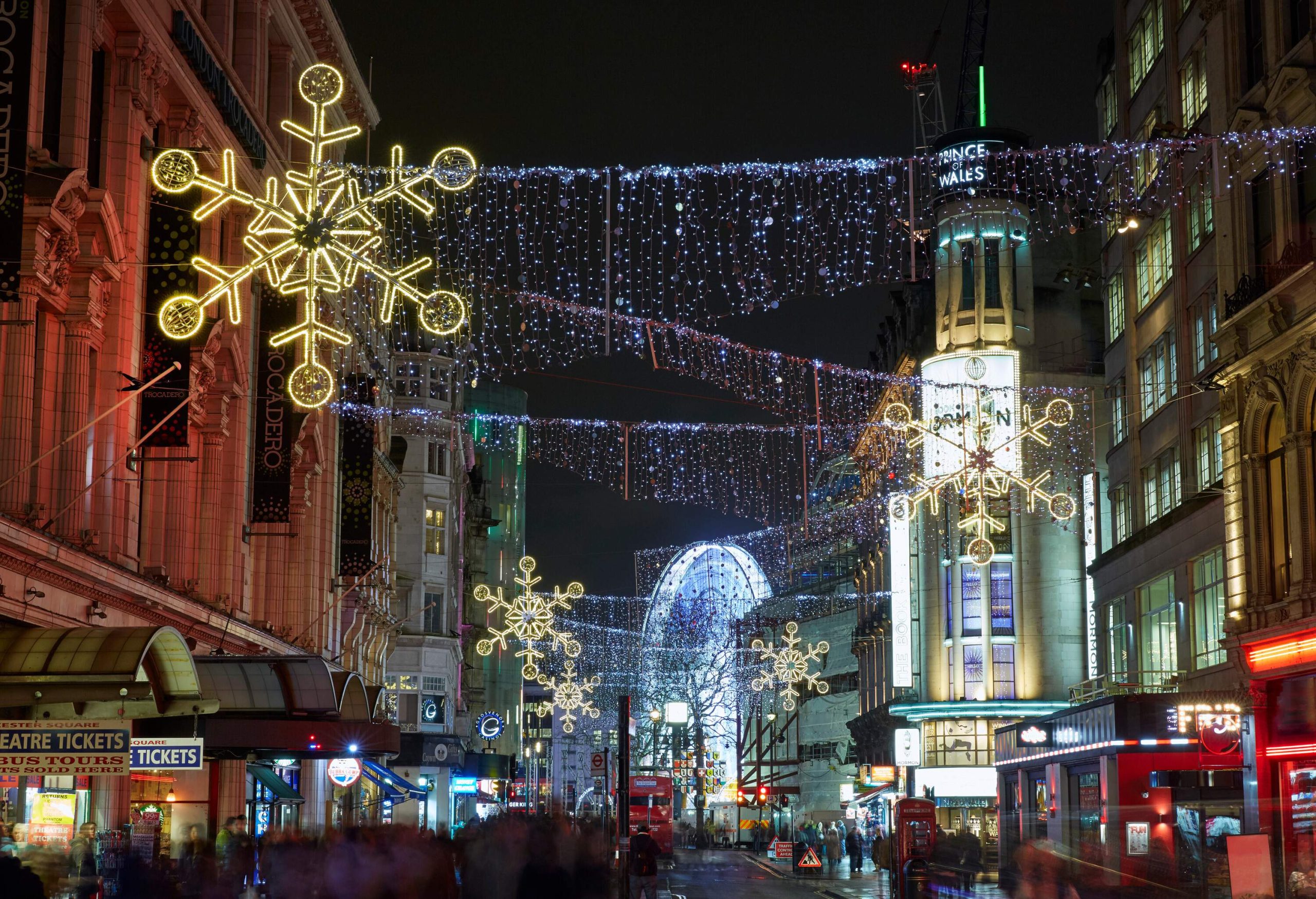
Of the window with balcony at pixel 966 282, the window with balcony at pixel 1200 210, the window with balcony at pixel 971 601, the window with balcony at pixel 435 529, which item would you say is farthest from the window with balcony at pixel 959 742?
the window with balcony at pixel 1200 210

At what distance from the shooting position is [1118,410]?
4728cm

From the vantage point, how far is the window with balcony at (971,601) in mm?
68000

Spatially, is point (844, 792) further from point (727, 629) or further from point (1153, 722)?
point (1153, 722)

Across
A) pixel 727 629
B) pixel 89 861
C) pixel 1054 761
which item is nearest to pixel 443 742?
pixel 1054 761

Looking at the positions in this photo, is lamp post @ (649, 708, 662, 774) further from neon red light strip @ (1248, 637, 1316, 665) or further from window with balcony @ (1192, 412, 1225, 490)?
neon red light strip @ (1248, 637, 1316, 665)

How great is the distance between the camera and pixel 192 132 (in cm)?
2953

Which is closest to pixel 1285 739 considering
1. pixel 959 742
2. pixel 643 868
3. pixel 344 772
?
pixel 643 868

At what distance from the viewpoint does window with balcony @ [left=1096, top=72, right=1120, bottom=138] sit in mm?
45406

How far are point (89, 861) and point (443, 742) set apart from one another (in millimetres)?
46305

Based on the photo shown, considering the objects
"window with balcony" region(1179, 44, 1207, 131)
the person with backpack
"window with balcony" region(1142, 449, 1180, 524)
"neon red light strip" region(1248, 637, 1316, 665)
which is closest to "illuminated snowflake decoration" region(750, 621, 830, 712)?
"window with balcony" region(1142, 449, 1180, 524)

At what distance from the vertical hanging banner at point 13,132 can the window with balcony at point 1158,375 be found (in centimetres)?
2727

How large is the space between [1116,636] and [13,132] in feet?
112

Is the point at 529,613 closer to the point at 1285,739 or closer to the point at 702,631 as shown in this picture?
the point at 1285,739

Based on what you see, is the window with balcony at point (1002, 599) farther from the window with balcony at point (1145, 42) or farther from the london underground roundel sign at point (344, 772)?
the london underground roundel sign at point (344, 772)
